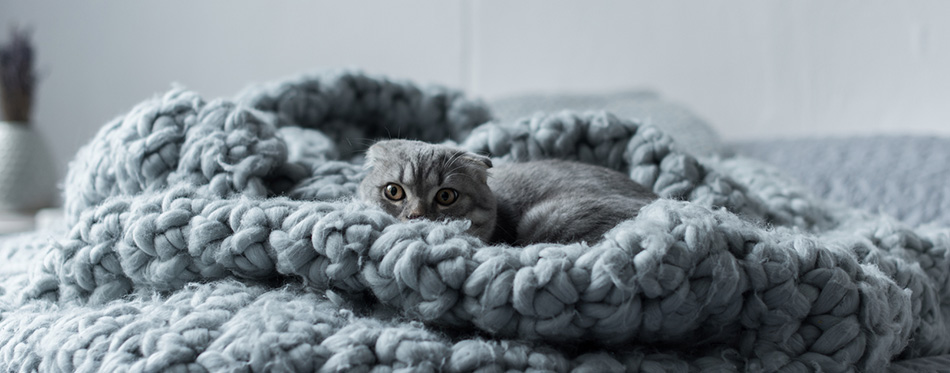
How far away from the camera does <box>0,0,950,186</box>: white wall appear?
167 centimetres

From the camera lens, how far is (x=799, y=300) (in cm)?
53

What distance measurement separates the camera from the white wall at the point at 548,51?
1.67 m

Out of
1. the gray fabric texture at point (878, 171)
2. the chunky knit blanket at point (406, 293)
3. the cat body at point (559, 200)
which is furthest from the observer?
the gray fabric texture at point (878, 171)

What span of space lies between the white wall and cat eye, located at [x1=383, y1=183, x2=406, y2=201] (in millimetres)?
1294

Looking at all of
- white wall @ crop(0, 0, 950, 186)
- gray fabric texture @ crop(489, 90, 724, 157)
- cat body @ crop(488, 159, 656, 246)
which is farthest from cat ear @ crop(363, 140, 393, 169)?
white wall @ crop(0, 0, 950, 186)

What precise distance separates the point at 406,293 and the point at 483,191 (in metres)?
0.27

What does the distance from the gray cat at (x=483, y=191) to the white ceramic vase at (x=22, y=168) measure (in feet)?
4.92

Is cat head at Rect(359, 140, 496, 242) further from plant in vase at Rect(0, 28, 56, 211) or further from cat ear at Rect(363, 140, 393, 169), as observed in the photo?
plant in vase at Rect(0, 28, 56, 211)

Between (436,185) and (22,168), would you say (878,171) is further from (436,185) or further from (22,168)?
(22,168)

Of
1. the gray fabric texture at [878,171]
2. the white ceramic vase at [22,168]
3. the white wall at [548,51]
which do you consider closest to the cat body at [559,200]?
the gray fabric texture at [878,171]

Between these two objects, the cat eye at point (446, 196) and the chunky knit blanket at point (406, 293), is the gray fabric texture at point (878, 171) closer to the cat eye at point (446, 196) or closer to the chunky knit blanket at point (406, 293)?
the chunky knit blanket at point (406, 293)

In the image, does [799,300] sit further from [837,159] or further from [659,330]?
[837,159]

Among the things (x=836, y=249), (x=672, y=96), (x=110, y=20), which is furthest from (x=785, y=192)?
(x=110, y=20)

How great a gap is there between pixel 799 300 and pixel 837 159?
2.88 feet
